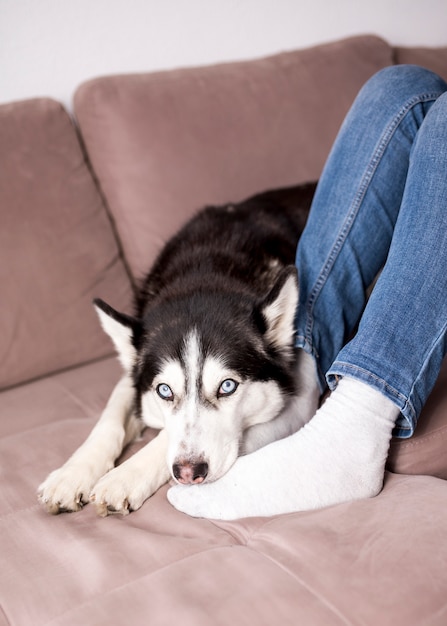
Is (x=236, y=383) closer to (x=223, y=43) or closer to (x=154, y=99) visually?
(x=154, y=99)

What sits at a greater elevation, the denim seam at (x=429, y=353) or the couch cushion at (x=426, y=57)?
the couch cushion at (x=426, y=57)

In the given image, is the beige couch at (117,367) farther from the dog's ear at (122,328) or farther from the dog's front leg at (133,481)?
the dog's ear at (122,328)

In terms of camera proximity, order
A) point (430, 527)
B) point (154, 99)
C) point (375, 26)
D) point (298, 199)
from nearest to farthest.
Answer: point (430, 527), point (298, 199), point (154, 99), point (375, 26)

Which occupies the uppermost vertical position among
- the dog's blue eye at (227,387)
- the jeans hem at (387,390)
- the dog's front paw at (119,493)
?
the jeans hem at (387,390)

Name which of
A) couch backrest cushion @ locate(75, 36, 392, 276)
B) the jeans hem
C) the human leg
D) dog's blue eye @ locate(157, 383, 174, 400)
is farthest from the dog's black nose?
couch backrest cushion @ locate(75, 36, 392, 276)

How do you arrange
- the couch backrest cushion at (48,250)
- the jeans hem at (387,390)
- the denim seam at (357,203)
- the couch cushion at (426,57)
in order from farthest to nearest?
1. the couch cushion at (426,57)
2. the couch backrest cushion at (48,250)
3. the denim seam at (357,203)
4. the jeans hem at (387,390)

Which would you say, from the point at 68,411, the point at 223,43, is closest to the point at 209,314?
the point at 68,411

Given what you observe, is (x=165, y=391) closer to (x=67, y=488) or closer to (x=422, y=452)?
(x=67, y=488)

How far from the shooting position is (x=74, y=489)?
5.08 ft

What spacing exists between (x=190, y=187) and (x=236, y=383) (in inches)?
42.6

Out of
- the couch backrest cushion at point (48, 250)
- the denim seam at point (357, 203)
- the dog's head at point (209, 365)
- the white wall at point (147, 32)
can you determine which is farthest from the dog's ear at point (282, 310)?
the white wall at point (147, 32)

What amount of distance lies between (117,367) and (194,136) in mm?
901

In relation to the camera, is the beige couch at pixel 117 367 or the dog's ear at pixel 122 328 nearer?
the beige couch at pixel 117 367

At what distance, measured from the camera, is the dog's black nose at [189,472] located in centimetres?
150
